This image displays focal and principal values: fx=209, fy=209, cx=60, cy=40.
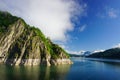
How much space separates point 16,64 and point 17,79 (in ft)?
309

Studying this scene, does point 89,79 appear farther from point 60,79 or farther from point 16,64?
point 16,64

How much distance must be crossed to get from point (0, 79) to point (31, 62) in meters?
101

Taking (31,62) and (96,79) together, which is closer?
(96,79)

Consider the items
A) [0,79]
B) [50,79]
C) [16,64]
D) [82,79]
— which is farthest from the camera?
[16,64]

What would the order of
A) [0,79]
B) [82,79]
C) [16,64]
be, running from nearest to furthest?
[0,79] → [82,79] → [16,64]

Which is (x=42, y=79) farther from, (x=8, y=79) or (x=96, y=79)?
(x=96, y=79)

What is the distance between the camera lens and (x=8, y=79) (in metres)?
98.6

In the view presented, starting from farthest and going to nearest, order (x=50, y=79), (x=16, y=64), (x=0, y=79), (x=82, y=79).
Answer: (x=16, y=64), (x=82, y=79), (x=50, y=79), (x=0, y=79)

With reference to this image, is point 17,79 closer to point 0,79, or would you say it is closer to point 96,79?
point 0,79

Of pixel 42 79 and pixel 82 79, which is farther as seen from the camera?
pixel 82 79

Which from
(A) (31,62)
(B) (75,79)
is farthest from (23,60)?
(B) (75,79)

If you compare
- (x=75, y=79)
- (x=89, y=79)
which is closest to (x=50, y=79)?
(x=75, y=79)

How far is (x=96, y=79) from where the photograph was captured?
117m

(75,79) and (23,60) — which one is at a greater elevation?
(23,60)
